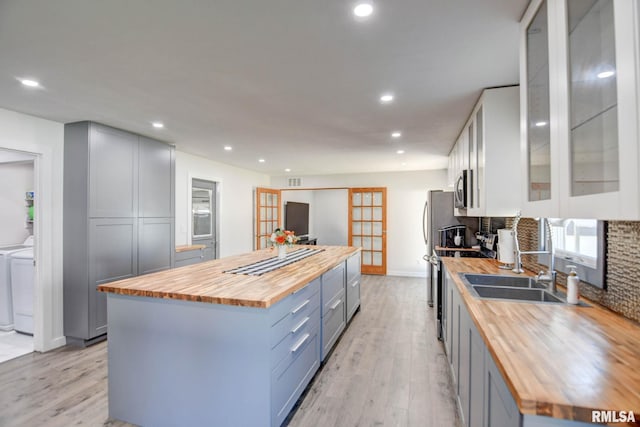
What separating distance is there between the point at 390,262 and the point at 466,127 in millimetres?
4175

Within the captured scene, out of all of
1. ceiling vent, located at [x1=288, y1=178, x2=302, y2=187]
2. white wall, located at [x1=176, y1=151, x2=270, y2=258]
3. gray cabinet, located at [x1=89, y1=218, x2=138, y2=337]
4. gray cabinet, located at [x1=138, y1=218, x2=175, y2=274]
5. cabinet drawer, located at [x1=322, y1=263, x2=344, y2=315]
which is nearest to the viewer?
cabinet drawer, located at [x1=322, y1=263, x2=344, y2=315]

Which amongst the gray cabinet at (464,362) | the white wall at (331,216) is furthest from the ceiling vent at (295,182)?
the gray cabinet at (464,362)

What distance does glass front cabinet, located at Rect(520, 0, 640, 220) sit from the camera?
2.63 ft

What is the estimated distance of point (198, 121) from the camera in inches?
128

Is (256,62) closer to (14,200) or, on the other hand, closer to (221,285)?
(221,285)

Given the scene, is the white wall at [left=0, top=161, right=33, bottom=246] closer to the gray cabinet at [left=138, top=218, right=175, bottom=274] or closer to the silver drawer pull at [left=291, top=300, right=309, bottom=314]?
the gray cabinet at [left=138, top=218, right=175, bottom=274]

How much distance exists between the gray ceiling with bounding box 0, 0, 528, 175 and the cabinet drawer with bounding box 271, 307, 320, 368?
5.68 ft

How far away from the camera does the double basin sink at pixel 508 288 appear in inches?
75.3

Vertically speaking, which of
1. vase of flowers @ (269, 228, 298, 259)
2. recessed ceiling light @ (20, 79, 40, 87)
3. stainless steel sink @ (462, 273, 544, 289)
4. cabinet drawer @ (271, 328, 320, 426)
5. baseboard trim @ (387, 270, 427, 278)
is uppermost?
recessed ceiling light @ (20, 79, 40, 87)

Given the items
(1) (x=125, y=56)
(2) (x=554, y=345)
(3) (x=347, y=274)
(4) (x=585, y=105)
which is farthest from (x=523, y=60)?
(3) (x=347, y=274)

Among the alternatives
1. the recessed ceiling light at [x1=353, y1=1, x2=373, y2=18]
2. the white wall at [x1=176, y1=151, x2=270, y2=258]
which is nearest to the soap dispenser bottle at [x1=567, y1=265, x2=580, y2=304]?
the recessed ceiling light at [x1=353, y1=1, x2=373, y2=18]

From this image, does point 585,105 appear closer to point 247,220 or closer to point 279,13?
point 279,13

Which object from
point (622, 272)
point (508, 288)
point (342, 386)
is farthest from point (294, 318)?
point (622, 272)

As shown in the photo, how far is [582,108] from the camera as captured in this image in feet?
3.45
